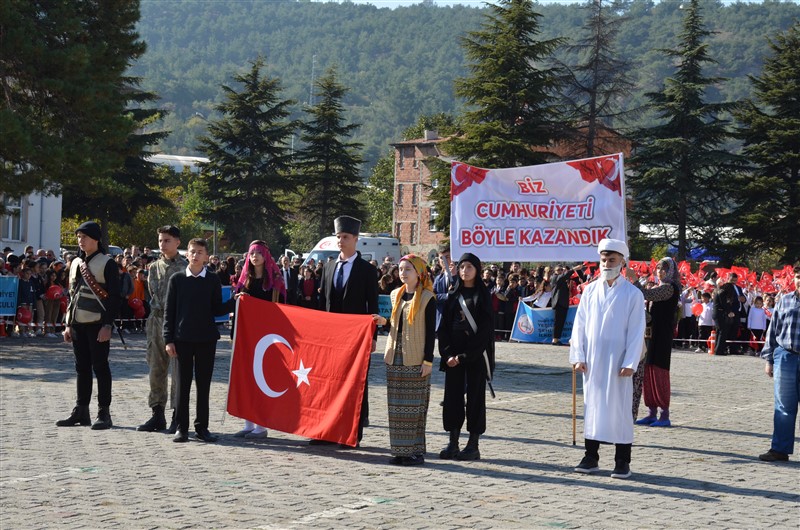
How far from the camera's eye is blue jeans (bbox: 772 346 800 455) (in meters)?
10.8

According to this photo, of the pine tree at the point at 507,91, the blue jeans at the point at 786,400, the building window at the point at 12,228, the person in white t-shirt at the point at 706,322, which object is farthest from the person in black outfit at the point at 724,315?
the pine tree at the point at 507,91

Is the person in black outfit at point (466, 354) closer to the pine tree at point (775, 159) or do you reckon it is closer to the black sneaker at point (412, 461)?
the black sneaker at point (412, 461)

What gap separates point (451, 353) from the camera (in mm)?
10555

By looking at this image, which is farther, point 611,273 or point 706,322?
point 706,322

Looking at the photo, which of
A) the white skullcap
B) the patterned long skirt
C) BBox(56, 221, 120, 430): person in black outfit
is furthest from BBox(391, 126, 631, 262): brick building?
the white skullcap

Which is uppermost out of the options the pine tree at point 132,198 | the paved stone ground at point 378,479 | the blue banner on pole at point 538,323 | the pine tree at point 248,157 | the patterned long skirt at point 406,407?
the pine tree at point 248,157

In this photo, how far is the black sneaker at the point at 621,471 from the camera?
966 centimetres

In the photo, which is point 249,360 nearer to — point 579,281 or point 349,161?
point 579,281

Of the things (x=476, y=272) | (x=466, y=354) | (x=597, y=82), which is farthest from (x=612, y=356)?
(x=597, y=82)

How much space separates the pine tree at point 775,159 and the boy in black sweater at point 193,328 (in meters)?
44.2

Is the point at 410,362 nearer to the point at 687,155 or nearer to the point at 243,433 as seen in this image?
the point at 243,433

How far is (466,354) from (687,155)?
4754 cm

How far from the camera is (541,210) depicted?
16.3m

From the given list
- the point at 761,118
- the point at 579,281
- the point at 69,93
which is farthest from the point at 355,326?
the point at 761,118
